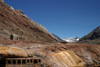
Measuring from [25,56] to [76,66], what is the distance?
21.2m

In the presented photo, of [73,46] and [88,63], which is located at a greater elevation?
[73,46]

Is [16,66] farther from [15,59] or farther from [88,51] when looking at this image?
[88,51]

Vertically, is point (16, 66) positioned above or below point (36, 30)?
below

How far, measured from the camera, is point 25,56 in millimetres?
34469

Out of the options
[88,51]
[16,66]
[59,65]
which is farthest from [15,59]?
[88,51]

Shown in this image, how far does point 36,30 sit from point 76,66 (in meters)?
87.7

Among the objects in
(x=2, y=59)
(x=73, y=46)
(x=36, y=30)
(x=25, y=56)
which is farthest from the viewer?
(x=36, y=30)

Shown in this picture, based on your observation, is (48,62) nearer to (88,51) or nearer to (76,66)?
(76,66)

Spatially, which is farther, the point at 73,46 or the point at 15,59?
the point at 73,46

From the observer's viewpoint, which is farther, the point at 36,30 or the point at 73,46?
the point at 36,30

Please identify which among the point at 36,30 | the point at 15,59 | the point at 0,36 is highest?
the point at 36,30

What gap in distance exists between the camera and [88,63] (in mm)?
61250

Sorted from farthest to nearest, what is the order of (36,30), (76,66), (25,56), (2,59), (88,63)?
(36,30), (88,63), (76,66), (25,56), (2,59)

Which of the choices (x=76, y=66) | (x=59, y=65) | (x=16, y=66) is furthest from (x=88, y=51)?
(x=16, y=66)
